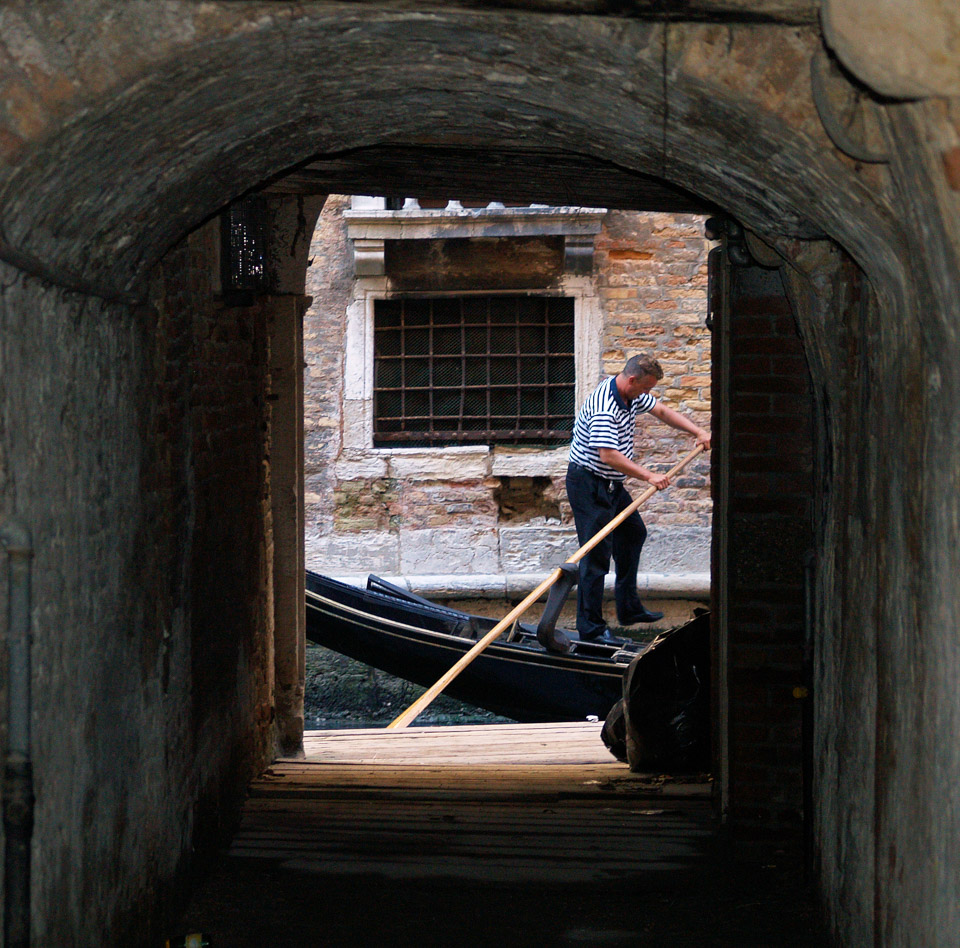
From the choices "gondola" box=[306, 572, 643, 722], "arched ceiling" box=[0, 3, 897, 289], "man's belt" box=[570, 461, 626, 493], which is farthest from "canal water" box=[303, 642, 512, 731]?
"arched ceiling" box=[0, 3, 897, 289]

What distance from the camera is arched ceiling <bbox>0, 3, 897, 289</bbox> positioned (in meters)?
1.67

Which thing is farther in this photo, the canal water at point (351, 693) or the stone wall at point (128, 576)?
the canal water at point (351, 693)

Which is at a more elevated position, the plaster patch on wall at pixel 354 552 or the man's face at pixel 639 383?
the man's face at pixel 639 383

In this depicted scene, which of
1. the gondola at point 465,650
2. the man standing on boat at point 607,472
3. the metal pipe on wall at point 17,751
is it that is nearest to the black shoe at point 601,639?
the man standing on boat at point 607,472

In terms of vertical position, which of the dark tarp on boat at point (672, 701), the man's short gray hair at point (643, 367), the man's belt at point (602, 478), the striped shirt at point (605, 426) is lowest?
the dark tarp on boat at point (672, 701)

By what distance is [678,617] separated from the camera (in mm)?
Result: 9125

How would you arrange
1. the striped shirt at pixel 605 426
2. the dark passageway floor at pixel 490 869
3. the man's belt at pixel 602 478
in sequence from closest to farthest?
the dark passageway floor at pixel 490 869 → the striped shirt at pixel 605 426 → the man's belt at pixel 602 478

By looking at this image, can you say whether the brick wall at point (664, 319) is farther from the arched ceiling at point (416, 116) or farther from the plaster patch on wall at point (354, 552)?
the arched ceiling at point (416, 116)

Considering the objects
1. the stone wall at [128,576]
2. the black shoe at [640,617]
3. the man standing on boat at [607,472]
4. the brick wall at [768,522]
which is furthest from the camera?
the black shoe at [640,617]

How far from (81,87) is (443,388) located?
7815mm

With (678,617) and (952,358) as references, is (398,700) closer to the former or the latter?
(678,617)

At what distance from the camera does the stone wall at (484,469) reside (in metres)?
9.25

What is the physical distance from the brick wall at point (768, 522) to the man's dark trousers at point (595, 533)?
4097 mm

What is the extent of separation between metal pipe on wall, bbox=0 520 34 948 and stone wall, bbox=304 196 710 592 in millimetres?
7481
